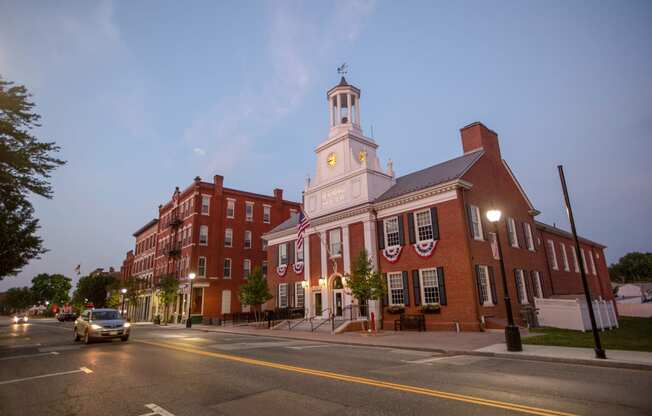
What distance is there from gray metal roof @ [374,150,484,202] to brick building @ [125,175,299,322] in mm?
23009

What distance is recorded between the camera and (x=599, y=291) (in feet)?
136

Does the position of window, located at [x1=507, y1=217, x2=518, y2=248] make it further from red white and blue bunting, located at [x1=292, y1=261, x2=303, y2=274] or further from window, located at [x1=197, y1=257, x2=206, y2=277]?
window, located at [x1=197, y1=257, x2=206, y2=277]

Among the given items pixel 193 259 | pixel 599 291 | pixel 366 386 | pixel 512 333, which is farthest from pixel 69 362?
pixel 599 291

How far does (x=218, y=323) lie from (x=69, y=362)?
81.3 feet

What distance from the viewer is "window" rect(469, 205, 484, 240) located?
22542 mm

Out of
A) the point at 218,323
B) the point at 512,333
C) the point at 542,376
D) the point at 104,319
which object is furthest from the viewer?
the point at 218,323

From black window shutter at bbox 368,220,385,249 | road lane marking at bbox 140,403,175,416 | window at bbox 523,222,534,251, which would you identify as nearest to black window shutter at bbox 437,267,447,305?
black window shutter at bbox 368,220,385,249

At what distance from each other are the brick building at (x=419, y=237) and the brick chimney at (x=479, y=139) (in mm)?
82

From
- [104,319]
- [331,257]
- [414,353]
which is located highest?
[331,257]

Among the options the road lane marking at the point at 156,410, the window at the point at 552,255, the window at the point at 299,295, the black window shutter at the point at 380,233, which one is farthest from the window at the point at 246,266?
the road lane marking at the point at 156,410

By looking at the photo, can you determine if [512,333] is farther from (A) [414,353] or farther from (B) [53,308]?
(B) [53,308]

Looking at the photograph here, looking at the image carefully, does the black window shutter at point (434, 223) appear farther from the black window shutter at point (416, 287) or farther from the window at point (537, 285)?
the window at point (537, 285)

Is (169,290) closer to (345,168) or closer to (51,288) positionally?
(345,168)

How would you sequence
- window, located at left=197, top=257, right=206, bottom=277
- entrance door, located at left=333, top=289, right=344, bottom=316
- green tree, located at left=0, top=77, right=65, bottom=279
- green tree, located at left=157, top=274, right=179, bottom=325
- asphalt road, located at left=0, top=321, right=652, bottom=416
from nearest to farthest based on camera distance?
1. asphalt road, located at left=0, top=321, right=652, bottom=416
2. green tree, located at left=0, top=77, right=65, bottom=279
3. entrance door, located at left=333, top=289, right=344, bottom=316
4. green tree, located at left=157, top=274, right=179, bottom=325
5. window, located at left=197, top=257, right=206, bottom=277
